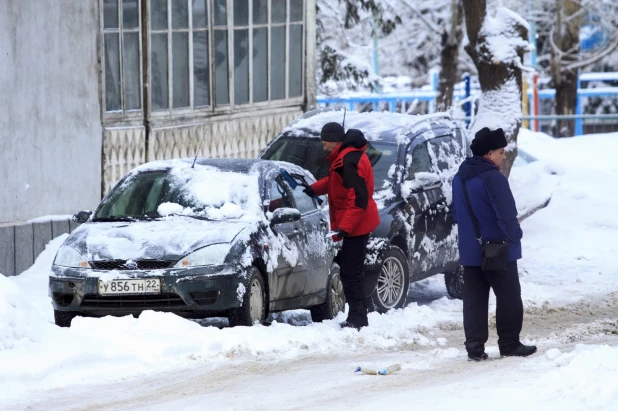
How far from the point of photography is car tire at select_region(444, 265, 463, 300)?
14883 mm

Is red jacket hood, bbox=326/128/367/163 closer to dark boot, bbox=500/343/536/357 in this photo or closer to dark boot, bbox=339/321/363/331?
dark boot, bbox=339/321/363/331

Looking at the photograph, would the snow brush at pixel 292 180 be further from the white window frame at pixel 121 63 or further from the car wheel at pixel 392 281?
the white window frame at pixel 121 63

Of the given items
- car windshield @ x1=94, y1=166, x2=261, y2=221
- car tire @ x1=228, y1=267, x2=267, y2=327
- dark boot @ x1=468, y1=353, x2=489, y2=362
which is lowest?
dark boot @ x1=468, y1=353, x2=489, y2=362

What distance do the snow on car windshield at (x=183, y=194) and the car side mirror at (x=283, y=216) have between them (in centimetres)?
15

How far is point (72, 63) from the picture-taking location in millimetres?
16391

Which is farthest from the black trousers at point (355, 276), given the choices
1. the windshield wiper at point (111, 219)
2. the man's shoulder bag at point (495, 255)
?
the man's shoulder bag at point (495, 255)

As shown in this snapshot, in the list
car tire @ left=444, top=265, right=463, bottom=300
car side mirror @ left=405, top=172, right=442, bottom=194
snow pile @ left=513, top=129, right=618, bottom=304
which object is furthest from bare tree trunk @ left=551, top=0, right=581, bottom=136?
car side mirror @ left=405, top=172, right=442, bottom=194

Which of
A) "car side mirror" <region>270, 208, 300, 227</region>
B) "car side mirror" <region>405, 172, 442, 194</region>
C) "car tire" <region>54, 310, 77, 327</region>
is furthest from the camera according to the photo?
"car side mirror" <region>405, 172, 442, 194</region>

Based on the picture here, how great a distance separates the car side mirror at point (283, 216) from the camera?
11227 mm

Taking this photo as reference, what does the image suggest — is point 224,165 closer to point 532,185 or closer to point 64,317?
point 64,317

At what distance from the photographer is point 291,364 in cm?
945

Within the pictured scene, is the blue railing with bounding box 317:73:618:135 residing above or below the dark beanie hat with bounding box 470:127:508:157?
below

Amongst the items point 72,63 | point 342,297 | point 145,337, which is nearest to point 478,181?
point 145,337

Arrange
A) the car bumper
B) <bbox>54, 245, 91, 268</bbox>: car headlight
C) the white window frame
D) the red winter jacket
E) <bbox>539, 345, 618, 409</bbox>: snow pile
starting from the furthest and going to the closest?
the white window frame < the red winter jacket < <bbox>54, 245, 91, 268</bbox>: car headlight < the car bumper < <bbox>539, 345, 618, 409</bbox>: snow pile
